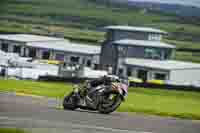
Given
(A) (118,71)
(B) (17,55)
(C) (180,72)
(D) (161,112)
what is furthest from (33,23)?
(D) (161,112)

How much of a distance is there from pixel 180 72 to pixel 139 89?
42.3 inches

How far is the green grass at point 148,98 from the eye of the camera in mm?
10523

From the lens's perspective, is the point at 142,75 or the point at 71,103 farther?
the point at 142,75

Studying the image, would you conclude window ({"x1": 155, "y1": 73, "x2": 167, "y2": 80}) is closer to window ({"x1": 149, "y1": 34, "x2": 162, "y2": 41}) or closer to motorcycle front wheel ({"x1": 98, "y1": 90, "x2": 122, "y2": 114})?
window ({"x1": 149, "y1": 34, "x2": 162, "y2": 41})

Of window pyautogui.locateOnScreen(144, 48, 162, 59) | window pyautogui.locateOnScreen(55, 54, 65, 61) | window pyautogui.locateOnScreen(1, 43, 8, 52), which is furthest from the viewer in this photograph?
window pyautogui.locateOnScreen(55, 54, 65, 61)

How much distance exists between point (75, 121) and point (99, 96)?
5.65ft

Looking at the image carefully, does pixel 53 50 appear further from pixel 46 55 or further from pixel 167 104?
pixel 167 104

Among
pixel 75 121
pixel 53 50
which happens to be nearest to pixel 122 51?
pixel 53 50

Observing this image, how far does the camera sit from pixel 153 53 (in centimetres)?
1259

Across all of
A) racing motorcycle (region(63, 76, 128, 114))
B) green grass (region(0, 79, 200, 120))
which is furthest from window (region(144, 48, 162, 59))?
racing motorcycle (region(63, 76, 128, 114))

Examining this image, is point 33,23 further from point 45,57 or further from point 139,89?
point 139,89

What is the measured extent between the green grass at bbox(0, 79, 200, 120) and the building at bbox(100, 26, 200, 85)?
0.52m

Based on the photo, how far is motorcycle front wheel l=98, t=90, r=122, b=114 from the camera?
1028cm

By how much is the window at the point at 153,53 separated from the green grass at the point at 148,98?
80 cm
